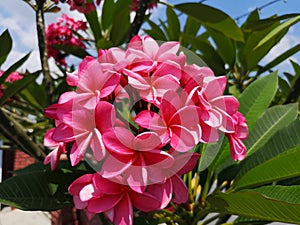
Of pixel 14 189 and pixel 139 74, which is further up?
pixel 139 74

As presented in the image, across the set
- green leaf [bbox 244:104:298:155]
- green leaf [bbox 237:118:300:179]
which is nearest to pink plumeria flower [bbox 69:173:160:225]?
green leaf [bbox 237:118:300:179]

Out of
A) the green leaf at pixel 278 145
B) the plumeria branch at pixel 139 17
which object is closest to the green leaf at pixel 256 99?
the green leaf at pixel 278 145

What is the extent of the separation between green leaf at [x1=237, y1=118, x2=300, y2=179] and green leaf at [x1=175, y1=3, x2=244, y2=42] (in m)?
0.31

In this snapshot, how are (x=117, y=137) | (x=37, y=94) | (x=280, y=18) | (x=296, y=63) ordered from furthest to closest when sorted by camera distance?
(x=296, y=63)
(x=37, y=94)
(x=280, y=18)
(x=117, y=137)

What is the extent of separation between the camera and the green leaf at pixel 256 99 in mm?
998

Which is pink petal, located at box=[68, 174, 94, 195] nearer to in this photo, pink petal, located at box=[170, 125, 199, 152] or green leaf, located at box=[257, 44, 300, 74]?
pink petal, located at box=[170, 125, 199, 152]

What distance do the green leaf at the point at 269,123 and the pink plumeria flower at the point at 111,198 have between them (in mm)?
496

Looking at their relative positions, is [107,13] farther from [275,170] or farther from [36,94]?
[275,170]

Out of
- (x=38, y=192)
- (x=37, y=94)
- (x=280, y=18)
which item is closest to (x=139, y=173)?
(x=38, y=192)

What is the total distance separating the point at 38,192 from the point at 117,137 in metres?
0.26

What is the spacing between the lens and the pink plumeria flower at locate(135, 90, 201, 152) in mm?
530

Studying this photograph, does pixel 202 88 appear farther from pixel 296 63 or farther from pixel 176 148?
pixel 296 63

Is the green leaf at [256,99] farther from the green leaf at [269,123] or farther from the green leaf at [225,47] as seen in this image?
the green leaf at [225,47]

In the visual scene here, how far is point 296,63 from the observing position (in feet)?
5.51
